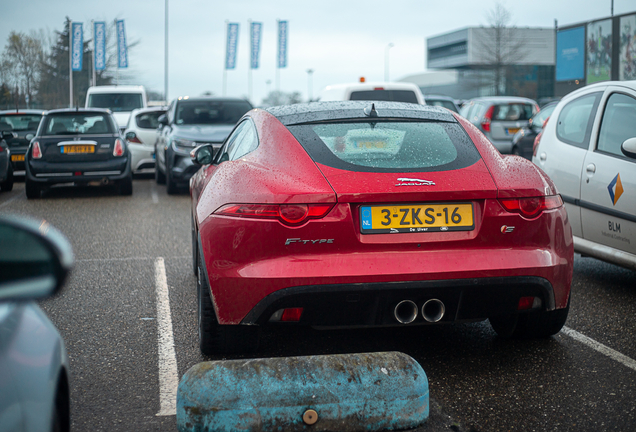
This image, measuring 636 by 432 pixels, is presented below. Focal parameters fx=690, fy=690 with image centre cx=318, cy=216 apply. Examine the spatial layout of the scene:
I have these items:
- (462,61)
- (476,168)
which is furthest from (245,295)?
(462,61)

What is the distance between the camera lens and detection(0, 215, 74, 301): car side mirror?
4.65 ft

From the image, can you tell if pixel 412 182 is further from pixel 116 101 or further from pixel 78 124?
pixel 116 101

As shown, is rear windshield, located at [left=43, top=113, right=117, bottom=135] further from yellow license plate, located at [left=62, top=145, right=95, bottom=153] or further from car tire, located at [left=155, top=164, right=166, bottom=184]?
car tire, located at [left=155, top=164, right=166, bottom=184]

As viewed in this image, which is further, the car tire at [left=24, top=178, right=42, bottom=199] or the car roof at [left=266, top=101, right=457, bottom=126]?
the car tire at [left=24, top=178, right=42, bottom=199]

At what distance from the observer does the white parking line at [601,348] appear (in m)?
3.78

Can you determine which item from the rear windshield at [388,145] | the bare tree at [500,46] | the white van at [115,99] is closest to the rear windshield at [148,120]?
the white van at [115,99]

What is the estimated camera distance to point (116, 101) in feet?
76.9

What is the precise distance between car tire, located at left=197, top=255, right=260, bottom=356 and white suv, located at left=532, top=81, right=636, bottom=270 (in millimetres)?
2915

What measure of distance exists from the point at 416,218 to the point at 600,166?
266cm

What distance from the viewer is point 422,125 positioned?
3.94 m

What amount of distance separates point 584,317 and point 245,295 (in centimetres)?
262

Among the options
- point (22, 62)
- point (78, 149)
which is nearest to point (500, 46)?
point (22, 62)

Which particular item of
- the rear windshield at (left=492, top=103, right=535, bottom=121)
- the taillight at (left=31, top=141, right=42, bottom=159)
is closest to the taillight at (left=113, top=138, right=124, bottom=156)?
the taillight at (left=31, top=141, right=42, bottom=159)

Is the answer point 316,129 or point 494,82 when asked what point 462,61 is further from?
point 316,129
